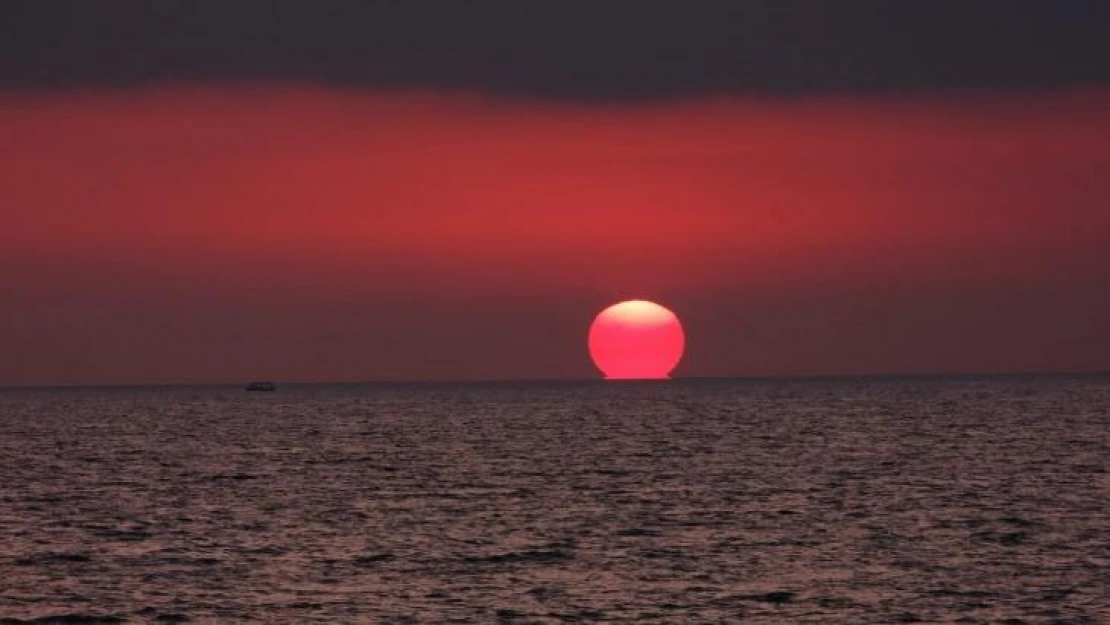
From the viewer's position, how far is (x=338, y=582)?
210 ft

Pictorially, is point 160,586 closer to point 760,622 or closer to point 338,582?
point 338,582

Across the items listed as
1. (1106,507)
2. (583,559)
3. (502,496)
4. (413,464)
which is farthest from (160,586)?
(413,464)

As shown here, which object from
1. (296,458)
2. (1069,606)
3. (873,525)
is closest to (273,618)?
(1069,606)

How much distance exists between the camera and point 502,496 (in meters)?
102

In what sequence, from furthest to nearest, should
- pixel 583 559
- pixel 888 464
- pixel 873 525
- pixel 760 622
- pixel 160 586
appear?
pixel 888 464 < pixel 873 525 < pixel 583 559 < pixel 160 586 < pixel 760 622

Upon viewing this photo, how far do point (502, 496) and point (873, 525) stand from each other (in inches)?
1016

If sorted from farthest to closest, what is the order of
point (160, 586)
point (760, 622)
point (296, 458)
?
point (296, 458) → point (160, 586) → point (760, 622)

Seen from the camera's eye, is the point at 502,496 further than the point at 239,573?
Yes

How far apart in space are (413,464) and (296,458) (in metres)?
16.9

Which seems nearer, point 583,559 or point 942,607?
point 942,607

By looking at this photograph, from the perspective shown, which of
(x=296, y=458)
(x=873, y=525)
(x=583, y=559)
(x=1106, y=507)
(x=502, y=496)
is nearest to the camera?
(x=583, y=559)

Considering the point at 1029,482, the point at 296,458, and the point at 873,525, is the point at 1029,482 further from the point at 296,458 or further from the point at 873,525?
the point at 296,458

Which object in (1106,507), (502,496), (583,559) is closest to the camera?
(583,559)

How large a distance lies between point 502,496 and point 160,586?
40.2 m
